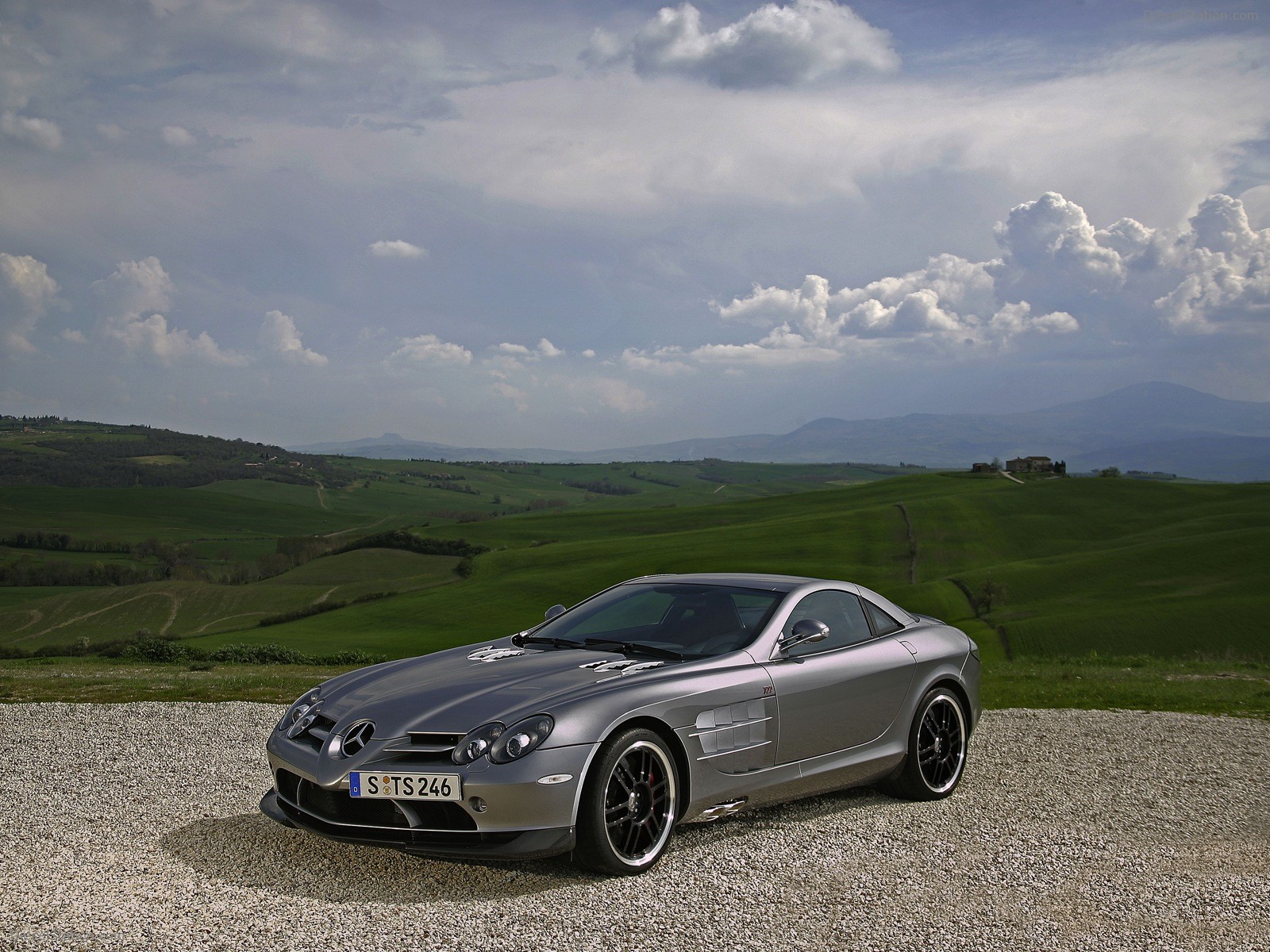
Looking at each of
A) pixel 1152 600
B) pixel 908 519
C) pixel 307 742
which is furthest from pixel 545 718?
pixel 908 519

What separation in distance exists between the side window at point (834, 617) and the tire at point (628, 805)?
155 centimetres

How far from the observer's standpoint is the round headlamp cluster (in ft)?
17.0

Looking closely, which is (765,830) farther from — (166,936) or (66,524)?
Result: (66,524)

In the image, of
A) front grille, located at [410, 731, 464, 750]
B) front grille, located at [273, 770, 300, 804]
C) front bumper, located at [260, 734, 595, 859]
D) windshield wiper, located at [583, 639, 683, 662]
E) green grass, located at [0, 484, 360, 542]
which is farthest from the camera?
green grass, located at [0, 484, 360, 542]

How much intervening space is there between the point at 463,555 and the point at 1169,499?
57007 mm

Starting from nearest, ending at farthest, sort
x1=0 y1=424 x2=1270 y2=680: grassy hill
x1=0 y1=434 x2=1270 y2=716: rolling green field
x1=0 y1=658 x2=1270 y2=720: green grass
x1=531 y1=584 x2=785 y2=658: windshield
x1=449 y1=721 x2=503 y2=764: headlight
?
x1=449 y1=721 x2=503 y2=764: headlight, x1=531 y1=584 x2=785 y2=658: windshield, x1=0 y1=658 x2=1270 y2=720: green grass, x1=0 y1=434 x2=1270 y2=716: rolling green field, x1=0 y1=424 x2=1270 y2=680: grassy hill

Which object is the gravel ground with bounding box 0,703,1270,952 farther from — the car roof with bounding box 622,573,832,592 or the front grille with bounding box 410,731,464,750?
the car roof with bounding box 622,573,832,592

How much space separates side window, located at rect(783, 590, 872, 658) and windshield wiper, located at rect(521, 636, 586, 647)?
1514 mm

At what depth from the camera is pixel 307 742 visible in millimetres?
5895

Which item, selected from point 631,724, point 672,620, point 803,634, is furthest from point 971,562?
point 631,724

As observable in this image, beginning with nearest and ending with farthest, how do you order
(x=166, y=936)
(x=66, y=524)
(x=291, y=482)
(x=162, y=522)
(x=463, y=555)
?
(x=166, y=936), (x=463, y=555), (x=66, y=524), (x=162, y=522), (x=291, y=482)

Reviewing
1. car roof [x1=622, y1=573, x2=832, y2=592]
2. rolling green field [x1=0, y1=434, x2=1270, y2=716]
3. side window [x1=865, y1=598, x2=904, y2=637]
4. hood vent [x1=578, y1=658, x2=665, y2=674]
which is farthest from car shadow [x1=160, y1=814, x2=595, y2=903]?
rolling green field [x1=0, y1=434, x2=1270, y2=716]

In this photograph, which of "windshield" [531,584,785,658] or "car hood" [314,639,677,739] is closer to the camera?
"car hood" [314,639,677,739]

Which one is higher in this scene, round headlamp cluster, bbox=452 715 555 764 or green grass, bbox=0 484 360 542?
round headlamp cluster, bbox=452 715 555 764
